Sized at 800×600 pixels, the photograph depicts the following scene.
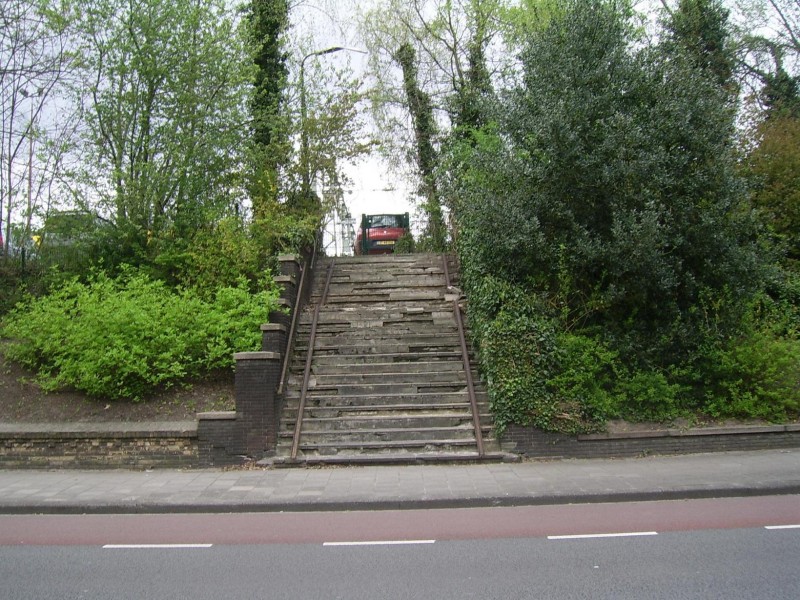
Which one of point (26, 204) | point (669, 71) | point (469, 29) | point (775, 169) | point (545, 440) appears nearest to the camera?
point (545, 440)

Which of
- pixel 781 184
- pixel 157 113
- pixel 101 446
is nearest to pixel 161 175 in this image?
pixel 157 113

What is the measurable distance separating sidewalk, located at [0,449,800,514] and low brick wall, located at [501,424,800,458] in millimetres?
219

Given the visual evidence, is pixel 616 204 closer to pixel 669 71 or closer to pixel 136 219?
pixel 669 71

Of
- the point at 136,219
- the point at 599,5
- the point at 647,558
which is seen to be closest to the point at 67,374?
the point at 136,219

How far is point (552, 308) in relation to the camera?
39.1ft

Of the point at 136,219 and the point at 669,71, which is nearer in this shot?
the point at 669,71

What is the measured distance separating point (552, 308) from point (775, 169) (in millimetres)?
7806

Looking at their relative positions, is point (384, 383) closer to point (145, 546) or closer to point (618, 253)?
point (618, 253)

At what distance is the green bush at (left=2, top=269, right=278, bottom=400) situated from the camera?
37.2 feet

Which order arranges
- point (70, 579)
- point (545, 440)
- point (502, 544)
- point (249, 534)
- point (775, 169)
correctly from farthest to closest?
point (775, 169)
point (545, 440)
point (249, 534)
point (502, 544)
point (70, 579)

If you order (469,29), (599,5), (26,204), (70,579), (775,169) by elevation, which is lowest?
(70,579)

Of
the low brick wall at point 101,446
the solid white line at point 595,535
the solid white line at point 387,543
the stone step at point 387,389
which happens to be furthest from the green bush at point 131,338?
the solid white line at point 595,535

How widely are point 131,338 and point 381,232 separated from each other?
13928 millimetres

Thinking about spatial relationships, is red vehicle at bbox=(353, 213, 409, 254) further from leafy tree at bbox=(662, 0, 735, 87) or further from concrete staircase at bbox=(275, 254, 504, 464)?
leafy tree at bbox=(662, 0, 735, 87)
